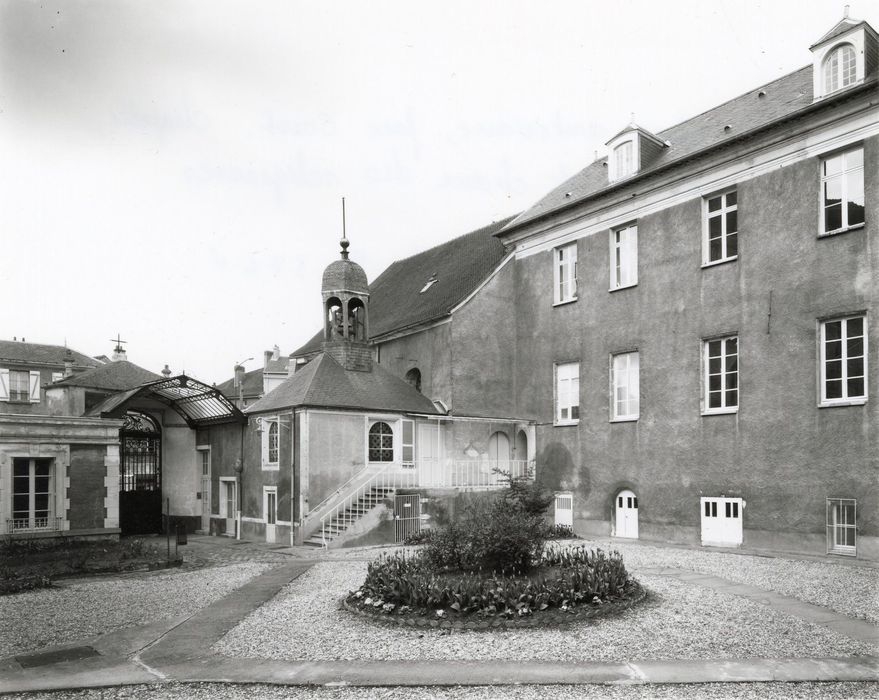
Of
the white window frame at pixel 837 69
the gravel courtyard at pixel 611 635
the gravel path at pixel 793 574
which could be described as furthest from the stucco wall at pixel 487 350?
the gravel courtyard at pixel 611 635

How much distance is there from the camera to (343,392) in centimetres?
2478

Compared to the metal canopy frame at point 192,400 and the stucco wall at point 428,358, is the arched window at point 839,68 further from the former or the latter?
the metal canopy frame at point 192,400

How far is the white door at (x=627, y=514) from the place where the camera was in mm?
21922

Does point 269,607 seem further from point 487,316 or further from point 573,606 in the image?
point 487,316

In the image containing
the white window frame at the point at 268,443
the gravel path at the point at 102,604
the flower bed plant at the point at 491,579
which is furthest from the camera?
the white window frame at the point at 268,443

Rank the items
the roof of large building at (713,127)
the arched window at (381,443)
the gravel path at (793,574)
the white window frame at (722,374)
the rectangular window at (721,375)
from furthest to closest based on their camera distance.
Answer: the arched window at (381,443)
the roof of large building at (713,127)
the rectangular window at (721,375)
the white window frame at (722,374)
the gravel path at (793,574)

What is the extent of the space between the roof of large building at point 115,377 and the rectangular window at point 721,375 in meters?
19.6

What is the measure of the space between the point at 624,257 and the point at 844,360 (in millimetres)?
7554

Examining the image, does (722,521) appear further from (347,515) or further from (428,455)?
(347,515)

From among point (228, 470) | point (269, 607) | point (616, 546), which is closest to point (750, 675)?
point (269, 607)

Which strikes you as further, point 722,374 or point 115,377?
point 115,377

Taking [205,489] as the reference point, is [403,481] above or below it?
above

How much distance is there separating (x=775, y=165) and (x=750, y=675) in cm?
1453

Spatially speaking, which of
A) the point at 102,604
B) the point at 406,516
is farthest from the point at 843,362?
the point at 102,604
